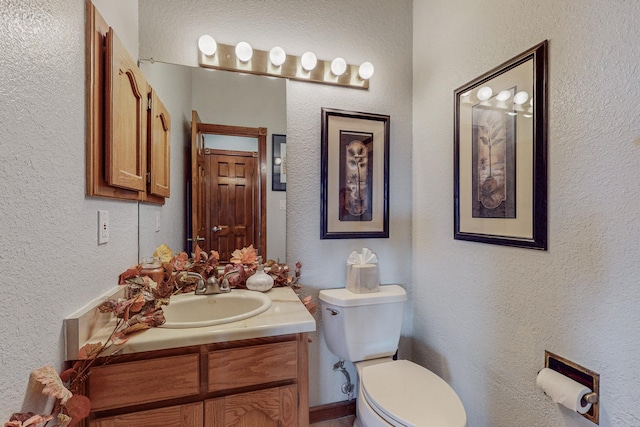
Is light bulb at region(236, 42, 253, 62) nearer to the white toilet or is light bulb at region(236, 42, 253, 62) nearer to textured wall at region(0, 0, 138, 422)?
textured wall at region(0, 0, 138, 422)

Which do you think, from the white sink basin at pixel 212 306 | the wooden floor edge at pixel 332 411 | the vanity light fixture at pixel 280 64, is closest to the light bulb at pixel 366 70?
the vanity light fixture at pixel 280 64

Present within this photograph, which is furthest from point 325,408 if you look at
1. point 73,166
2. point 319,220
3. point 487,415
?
point 73,166

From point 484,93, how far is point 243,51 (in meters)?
1.18

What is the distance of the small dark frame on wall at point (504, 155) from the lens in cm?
107

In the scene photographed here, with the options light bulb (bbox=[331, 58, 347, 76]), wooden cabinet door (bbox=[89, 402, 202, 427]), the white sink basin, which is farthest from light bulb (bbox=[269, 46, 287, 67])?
wooden cabinet door (bbox=[89, 402, 202, 427])

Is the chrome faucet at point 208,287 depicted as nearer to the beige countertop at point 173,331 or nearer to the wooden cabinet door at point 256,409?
the beige countertop at point 173,331

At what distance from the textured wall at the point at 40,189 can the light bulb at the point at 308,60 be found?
959 mm

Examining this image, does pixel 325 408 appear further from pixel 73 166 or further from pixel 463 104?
pixel 463 104

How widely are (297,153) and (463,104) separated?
2.84ft

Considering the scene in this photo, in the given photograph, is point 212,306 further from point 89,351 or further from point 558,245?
point 558,245

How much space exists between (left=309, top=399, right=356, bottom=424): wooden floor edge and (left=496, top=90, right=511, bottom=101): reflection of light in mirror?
69.4 inches

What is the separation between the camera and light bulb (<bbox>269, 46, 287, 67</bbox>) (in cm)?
155

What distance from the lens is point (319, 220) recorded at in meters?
1.67

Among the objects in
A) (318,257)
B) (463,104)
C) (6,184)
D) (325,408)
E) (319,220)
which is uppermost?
(463,104)
